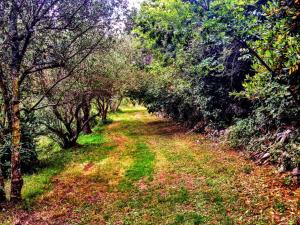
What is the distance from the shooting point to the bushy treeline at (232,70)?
24.5 feet

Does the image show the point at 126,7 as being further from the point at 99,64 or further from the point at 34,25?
the point at 99,64

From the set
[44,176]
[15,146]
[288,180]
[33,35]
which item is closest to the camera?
[288,180]

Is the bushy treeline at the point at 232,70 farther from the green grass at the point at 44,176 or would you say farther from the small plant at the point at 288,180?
the green grass at the point at 44,176

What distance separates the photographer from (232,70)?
15.2m

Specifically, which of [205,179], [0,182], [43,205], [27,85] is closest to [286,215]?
[205,179]

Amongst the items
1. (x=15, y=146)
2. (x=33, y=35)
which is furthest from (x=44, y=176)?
(x=33, y=35)

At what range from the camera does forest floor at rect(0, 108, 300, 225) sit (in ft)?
28.1

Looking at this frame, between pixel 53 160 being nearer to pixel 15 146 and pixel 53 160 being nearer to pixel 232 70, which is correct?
pixel 15 146

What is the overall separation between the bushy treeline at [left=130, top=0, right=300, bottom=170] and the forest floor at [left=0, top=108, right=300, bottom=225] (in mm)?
1576

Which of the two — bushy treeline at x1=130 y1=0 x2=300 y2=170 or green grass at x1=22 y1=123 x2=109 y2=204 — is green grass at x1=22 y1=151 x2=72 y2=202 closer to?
green grass at x1=22 y1=123 x2=109 y2=204

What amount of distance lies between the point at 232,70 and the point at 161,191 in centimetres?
784

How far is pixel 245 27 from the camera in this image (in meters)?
8.33

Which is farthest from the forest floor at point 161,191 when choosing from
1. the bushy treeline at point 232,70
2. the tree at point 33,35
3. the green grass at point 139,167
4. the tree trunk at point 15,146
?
the tree at point 33,35

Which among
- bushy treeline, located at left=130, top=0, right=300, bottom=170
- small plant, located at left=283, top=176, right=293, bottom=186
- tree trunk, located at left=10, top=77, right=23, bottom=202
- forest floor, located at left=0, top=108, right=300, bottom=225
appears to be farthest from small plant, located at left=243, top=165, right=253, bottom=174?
tree trunk, located at left=10, top=77, right=23, bottom=202
